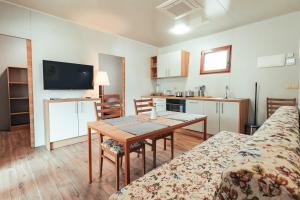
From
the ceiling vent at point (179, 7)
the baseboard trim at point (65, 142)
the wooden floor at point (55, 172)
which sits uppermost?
the ceiling vent at point (179, 7)

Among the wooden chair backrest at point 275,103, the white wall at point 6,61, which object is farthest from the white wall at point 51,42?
the wooden chair backrest at point 275,103

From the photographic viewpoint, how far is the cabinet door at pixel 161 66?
4.42 metres

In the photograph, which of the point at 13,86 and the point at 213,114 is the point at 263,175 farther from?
the point at 13,86

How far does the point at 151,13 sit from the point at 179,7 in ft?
1.84

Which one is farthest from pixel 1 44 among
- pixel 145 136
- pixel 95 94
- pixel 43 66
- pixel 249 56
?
pixel 249 56

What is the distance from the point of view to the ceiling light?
3283mm

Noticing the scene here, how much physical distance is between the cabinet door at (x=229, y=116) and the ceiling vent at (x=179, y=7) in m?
1.85

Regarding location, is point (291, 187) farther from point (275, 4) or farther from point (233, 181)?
point (275, 4)

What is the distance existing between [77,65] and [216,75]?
10.5ft

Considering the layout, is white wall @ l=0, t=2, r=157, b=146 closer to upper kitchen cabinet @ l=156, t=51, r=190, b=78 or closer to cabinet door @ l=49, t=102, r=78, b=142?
cabinet door @ l=49, t=102, r=78, b=142

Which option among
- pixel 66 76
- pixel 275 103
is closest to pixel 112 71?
pixel 66 76

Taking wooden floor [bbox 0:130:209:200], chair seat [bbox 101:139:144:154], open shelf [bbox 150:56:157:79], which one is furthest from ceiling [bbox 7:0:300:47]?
wooden floor [bbox 0:130:209:200]

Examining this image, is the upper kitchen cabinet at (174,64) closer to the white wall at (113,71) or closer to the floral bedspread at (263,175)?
the white wall at (113,71)

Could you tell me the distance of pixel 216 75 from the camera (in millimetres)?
3719
